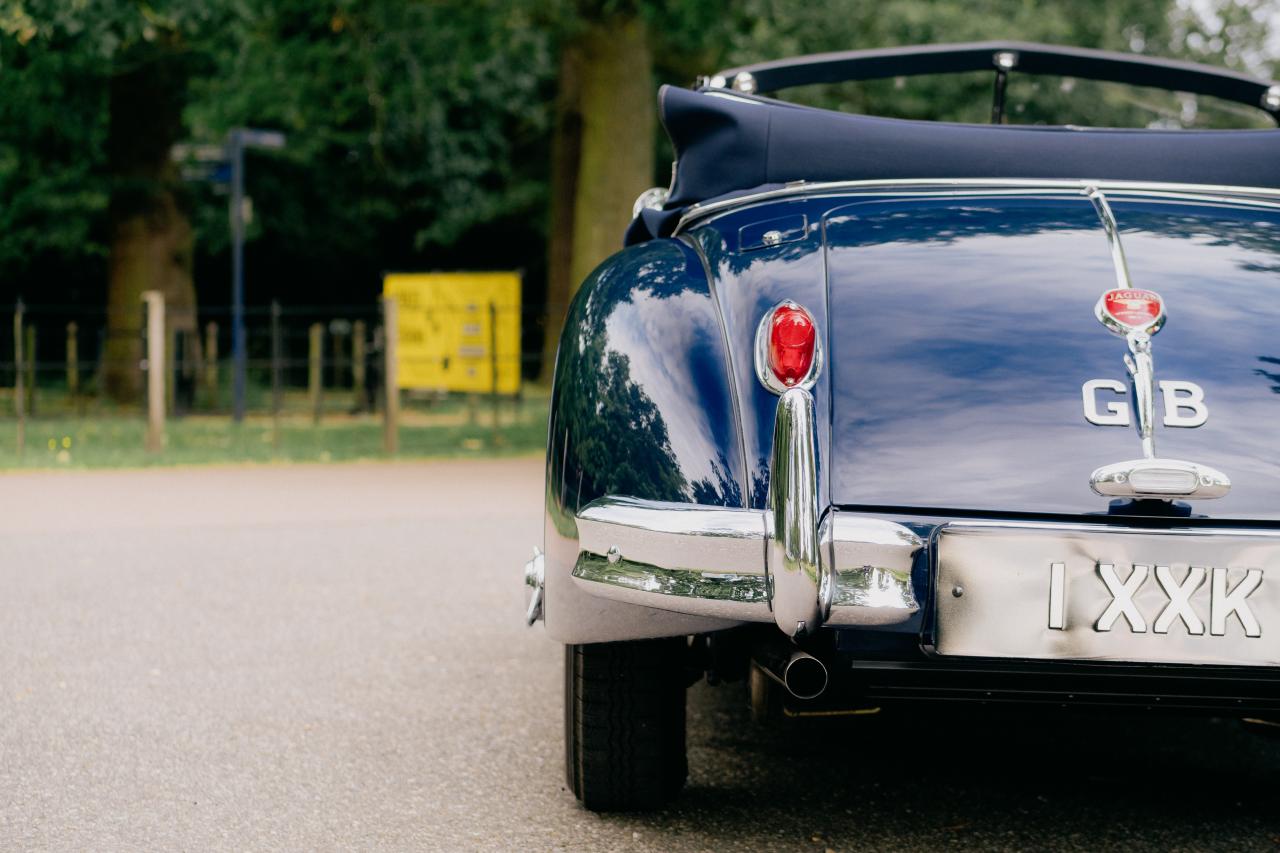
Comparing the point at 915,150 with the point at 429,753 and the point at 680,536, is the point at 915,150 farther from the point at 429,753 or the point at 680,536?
the point at 429,753

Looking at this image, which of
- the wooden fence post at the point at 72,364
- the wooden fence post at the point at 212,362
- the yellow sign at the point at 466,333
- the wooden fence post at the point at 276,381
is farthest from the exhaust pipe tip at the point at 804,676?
the wooden fence post at the point at 72,364

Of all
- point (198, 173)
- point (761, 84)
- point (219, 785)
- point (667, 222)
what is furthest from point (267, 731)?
point (198, 173)

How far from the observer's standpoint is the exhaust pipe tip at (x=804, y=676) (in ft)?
8.67

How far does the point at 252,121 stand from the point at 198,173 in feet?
18.9

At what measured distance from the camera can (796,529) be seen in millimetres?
2453

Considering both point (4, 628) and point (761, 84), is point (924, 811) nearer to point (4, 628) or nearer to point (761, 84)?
point (761, 84)

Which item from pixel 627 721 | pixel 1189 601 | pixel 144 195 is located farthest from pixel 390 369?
pixel 1189 601

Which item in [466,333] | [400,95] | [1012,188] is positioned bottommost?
[466,333]

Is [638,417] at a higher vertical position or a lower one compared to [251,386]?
higher

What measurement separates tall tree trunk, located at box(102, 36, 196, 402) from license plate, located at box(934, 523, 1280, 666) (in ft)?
57.0

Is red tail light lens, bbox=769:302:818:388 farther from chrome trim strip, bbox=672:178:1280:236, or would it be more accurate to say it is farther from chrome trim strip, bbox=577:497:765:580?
chrome trim strip, bbox=672:178:1280:236

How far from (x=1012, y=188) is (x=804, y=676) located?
1127 mm

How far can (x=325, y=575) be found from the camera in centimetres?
674

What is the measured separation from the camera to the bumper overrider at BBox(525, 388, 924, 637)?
2457mm
